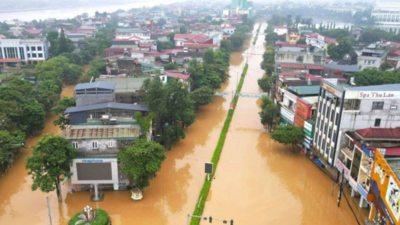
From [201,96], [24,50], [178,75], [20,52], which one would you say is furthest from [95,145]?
[20,52]

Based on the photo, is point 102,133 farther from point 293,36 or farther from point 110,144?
point 293,36

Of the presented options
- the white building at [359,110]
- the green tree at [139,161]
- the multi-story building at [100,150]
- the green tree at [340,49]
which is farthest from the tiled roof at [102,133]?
the green tree at [340,49]

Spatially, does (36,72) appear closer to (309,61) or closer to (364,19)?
(309,61)

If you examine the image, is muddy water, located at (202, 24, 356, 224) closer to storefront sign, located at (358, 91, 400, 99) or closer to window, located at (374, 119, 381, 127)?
window, located at (374, 119, 381, 127)

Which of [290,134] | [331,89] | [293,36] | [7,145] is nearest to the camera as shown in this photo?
→ [331,89]

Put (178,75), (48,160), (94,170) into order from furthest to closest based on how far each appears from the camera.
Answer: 1. (178,75)
2. (94,170)
3. (48,160)

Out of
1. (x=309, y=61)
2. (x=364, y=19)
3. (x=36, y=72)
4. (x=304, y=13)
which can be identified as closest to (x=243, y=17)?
(x=364, y=19)
